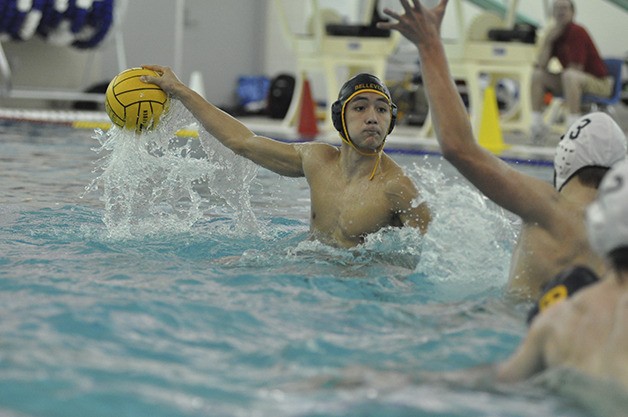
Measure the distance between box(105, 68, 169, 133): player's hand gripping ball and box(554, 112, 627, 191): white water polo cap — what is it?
Result: 1.91 m

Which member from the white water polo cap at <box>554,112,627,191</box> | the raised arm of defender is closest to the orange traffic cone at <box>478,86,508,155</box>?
the white water polo cap at <box>554,112,627,191</box>

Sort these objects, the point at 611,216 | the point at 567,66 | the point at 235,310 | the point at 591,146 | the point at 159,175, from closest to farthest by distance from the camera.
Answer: the point at 611,216
the point at 591,146
the point at 235,310
the point at 159,175
the point at 567,66

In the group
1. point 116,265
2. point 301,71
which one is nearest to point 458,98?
point 116,265

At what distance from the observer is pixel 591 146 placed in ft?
9.25

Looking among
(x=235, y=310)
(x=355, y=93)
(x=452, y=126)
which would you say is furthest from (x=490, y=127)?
(x=452, y=126)

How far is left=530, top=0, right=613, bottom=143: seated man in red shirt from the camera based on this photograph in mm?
9891

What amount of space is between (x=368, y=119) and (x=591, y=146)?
1.17 metres

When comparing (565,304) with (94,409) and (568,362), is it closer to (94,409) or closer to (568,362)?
(568,362)

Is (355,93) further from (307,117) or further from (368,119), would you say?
(307,117)

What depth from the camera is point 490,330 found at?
112 inches

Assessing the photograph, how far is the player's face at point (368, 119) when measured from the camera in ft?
12.6

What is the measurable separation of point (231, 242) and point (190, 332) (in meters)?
1.66

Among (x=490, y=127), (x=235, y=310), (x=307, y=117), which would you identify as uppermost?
(x=235, y=310)

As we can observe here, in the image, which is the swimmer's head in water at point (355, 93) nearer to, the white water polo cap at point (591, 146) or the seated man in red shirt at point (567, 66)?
the white water polo cap at point (591, 146)
